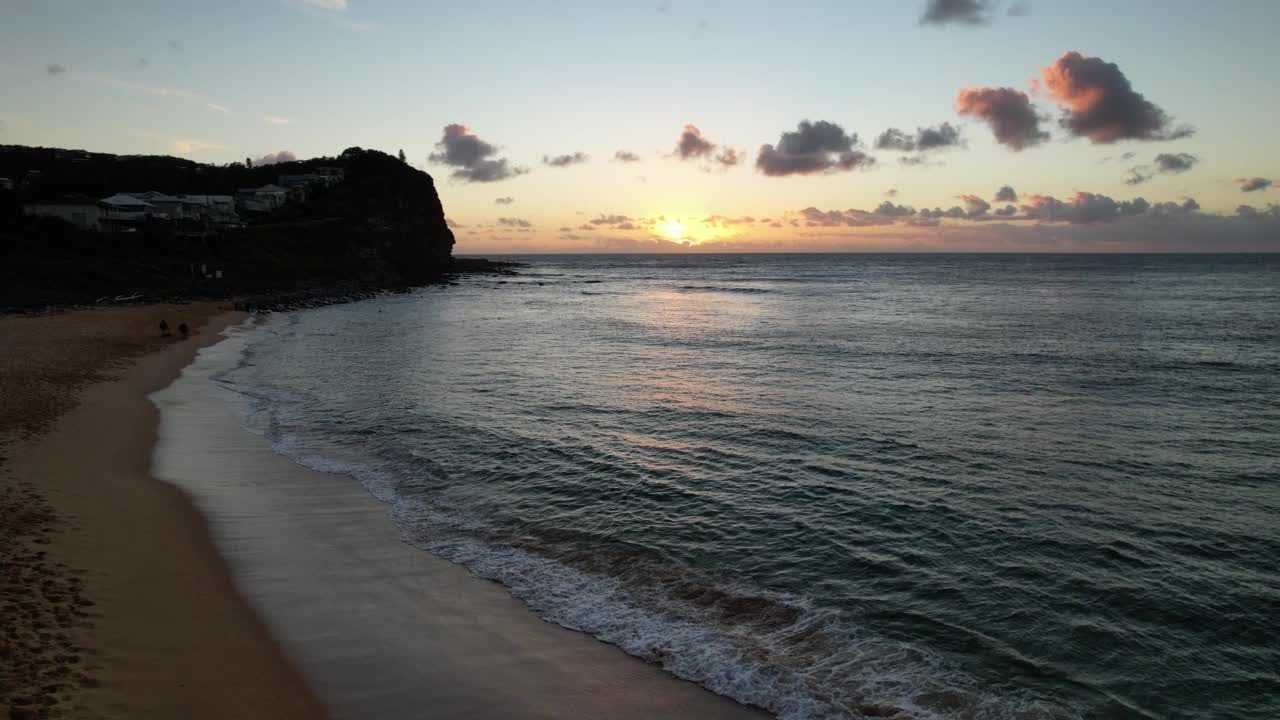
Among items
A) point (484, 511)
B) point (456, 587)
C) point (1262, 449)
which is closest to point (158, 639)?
point (456, 587)

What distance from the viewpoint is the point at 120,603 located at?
33.9ft

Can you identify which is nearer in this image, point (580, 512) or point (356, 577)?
point (356, 577)

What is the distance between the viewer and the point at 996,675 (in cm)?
979

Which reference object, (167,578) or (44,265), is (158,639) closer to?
(167,578)

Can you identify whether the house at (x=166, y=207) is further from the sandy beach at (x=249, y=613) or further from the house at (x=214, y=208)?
the sandy beach at (x=249, y=613)

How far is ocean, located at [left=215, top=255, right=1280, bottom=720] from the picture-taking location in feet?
33.1

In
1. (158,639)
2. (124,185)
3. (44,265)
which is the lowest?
(158,639)

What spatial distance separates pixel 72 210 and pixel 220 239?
1550cm

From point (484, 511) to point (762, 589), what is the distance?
7.18 metres

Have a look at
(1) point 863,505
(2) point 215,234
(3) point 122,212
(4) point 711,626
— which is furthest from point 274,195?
(4) point 711,626

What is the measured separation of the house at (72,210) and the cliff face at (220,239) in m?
2.20

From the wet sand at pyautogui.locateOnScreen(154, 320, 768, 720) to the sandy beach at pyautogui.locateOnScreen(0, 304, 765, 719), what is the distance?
3 centimetres

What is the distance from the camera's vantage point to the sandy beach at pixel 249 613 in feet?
28.1

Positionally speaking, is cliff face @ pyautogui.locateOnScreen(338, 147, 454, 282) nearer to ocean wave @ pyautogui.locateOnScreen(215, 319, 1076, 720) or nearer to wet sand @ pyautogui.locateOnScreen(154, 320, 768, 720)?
wet sand @ pyautogui.locateOnScreen(154, 320, 768, 720)
